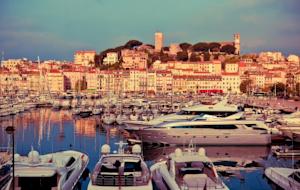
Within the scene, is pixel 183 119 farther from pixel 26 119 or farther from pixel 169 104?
pixel 169 104

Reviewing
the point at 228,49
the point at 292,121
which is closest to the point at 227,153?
the point at 292,121

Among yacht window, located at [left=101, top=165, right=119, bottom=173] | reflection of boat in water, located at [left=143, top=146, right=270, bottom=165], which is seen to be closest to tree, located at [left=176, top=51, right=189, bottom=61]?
reflection of boat in water, located at [left=143, top=146, right=270, bottom=165]

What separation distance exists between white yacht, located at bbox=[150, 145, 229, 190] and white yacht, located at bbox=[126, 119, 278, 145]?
656cm

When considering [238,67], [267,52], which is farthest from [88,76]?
Answer: [267,52]

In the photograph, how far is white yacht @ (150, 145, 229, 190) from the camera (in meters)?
8.73

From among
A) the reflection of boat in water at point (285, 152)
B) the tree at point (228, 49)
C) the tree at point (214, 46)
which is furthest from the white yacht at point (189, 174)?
the tree at point (214, 46)

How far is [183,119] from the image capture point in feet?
61.2

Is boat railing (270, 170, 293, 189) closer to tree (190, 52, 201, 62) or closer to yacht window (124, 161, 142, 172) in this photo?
yacht window (124, 161, 142, 172)

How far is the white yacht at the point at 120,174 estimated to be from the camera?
828cm

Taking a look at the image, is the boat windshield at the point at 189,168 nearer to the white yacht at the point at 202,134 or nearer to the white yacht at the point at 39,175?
the white yacht at the point at 39,175

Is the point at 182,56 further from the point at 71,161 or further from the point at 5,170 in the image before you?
the point at 5,170

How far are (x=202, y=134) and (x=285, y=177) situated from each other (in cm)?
661

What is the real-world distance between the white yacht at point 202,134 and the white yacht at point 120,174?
7.28 m

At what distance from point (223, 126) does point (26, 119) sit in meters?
14.4
